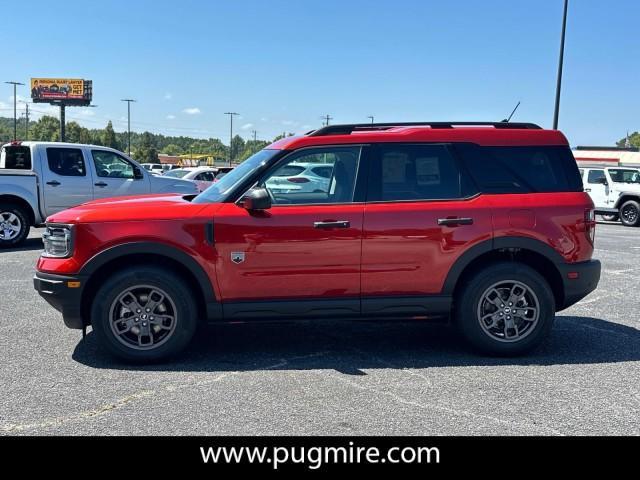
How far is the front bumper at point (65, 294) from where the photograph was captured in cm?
493

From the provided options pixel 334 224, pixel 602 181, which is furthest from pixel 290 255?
pixel 602 181

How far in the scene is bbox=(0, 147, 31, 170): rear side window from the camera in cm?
1193

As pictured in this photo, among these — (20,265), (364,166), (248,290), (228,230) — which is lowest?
(20,265)

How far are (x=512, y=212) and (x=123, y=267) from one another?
322 centimetres

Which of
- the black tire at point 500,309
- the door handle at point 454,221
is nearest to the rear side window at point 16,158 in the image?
the door handle at point 454,221

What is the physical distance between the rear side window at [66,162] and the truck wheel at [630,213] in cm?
1627

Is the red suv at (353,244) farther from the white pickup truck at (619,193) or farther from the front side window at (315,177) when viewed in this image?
the white pickup truck at (619,193)

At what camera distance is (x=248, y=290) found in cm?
505

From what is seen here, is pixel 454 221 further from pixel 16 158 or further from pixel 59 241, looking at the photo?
pixel 16 158

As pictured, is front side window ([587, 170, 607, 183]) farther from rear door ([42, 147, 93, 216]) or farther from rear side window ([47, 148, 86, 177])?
rear side window ([47, 148, 86, 177])
